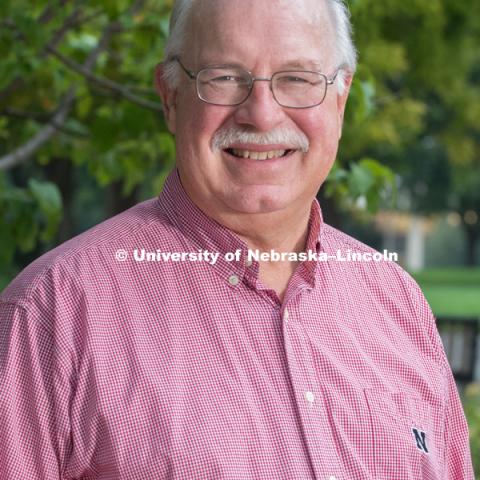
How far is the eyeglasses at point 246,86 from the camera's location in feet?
7.64

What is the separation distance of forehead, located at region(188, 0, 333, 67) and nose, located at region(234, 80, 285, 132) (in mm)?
64

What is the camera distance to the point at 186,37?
242 cm

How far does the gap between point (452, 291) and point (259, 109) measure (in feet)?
100

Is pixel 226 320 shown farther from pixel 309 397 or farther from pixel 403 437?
pixel 403 437

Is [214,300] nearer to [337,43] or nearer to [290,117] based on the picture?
[290,117]

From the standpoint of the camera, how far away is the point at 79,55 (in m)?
5.02

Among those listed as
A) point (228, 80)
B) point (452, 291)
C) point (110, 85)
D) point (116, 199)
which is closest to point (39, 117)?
point (110, 85)

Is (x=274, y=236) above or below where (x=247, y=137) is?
below

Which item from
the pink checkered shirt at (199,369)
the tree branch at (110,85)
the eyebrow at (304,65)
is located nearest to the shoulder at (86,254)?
the pink checkered shirt at (199,369)

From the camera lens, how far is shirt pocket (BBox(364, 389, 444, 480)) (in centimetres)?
239

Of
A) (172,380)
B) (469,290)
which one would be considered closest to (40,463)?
(172,380)

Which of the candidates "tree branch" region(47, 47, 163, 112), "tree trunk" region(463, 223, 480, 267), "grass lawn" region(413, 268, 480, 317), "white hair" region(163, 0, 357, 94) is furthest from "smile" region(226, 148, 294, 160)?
"tree trunk" region(463, 223, 480, 267)

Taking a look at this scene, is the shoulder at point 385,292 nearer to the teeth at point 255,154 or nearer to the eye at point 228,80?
the teeth at point 255,154

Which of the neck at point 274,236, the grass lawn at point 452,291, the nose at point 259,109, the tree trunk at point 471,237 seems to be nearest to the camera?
the nose at point 259,109
